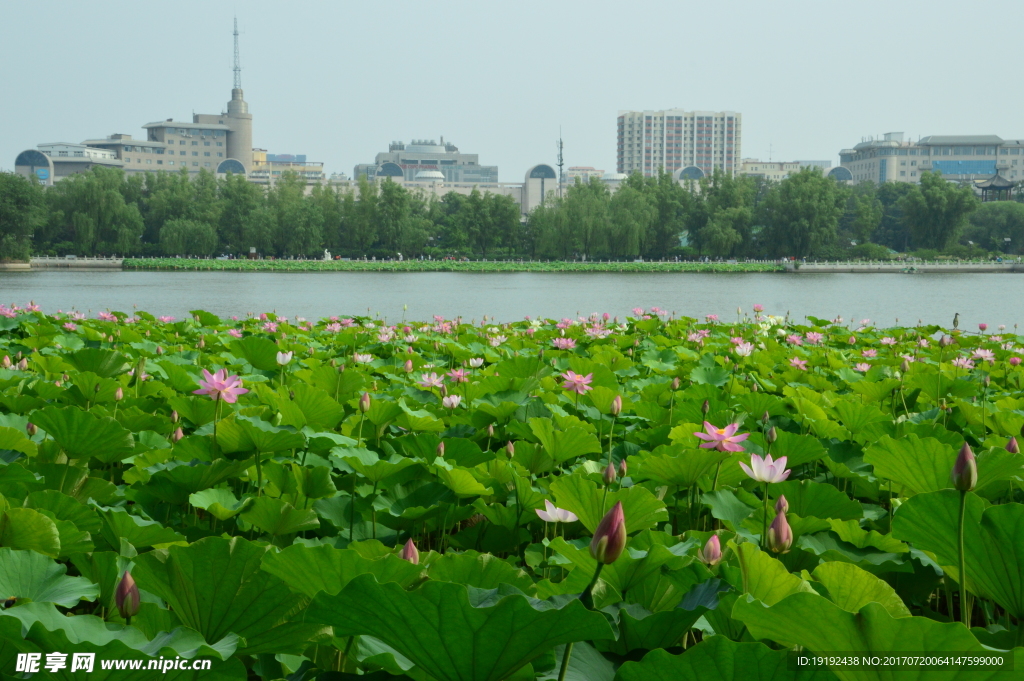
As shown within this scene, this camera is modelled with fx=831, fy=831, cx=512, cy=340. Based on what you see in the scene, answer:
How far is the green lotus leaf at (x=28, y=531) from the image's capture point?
3.62 ft

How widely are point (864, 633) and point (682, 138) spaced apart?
5490 inches

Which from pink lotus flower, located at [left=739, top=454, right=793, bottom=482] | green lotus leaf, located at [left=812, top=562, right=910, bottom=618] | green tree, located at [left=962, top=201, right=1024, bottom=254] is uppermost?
green tree, located at [left=962, top=201, right=1024, bottom=254]

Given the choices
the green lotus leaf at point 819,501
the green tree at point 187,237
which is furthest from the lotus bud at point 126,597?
the green tree at point 187,237

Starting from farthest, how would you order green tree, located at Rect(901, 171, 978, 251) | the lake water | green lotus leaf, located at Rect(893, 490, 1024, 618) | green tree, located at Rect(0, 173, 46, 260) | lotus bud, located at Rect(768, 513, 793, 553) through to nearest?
green tree, located at Rect(901, 171, 978, 251) → green tree, located at Rect(0, 173, 46, 260) → the lake water → lotus bud, located at Rect(768, 513, 793, 553) → green lotus leaf, located at Rect(893, 490, 1024, 618)

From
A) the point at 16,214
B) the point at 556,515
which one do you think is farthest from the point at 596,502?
the point at 16,214

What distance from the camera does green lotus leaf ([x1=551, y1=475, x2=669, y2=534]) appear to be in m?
1.22

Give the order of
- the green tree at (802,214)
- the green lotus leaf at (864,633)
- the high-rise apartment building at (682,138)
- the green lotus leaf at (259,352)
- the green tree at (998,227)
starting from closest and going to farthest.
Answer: the green lotus leaf at (864,633) → the green lotus leaf at (259,352) → the green tree at (802,214) → the green tree at (998,227) → the high-rise apartment building at (682,138)

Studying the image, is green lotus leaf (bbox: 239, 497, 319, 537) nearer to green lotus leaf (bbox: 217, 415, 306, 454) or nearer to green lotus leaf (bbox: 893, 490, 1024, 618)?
green lotus leaf (bbox: 217, 415, 306, 454)

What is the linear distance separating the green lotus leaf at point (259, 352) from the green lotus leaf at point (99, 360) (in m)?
0.47

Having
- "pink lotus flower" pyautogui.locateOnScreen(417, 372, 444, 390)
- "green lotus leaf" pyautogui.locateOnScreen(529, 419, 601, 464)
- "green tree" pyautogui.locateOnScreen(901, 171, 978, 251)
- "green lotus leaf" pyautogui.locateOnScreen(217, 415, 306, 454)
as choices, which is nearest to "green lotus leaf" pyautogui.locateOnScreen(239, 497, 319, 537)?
"green lotus leaf" pyautogui.locateOnScreen(217, 415, 306, 454)

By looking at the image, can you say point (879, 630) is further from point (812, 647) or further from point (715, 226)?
point (715, 226)

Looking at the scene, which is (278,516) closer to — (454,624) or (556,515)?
(556,515)

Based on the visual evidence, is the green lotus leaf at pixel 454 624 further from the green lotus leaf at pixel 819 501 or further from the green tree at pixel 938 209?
the green tree at pixel 938 209

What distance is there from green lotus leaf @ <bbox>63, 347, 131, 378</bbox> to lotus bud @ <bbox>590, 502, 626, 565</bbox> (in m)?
2.12
